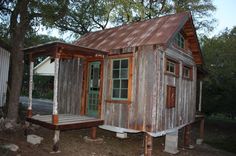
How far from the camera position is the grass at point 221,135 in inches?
571

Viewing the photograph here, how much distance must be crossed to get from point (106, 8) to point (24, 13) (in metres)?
5.37

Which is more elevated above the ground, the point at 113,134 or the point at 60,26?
the point at 60,26

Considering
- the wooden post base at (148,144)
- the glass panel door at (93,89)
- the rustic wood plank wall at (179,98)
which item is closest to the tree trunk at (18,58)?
the glass panel door at (93,89)

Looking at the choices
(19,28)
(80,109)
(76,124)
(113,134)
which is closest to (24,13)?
(19,28)

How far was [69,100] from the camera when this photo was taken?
36.8ft

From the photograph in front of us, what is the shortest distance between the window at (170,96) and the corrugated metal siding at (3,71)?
925 centimetres

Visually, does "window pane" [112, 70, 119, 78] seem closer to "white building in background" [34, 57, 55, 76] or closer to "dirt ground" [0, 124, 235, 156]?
"dirt ground" [0, 124, 235, 156]

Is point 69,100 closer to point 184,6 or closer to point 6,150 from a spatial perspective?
point 6,150

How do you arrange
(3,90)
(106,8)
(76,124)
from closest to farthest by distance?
1. (76,124)
2. (3,90)
3. (106,8)

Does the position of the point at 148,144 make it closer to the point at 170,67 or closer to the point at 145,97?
the point at 145,97

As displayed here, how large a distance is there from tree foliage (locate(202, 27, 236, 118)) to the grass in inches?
55.8

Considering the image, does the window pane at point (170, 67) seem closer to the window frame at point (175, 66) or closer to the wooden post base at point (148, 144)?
the window frame at point (175, 66)

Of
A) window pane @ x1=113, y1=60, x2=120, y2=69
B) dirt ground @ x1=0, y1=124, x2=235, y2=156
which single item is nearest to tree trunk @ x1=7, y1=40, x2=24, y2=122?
dirt ground @ x1=0, y1=124, x2=235, y2=156

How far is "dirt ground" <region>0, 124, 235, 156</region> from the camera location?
331 inches
